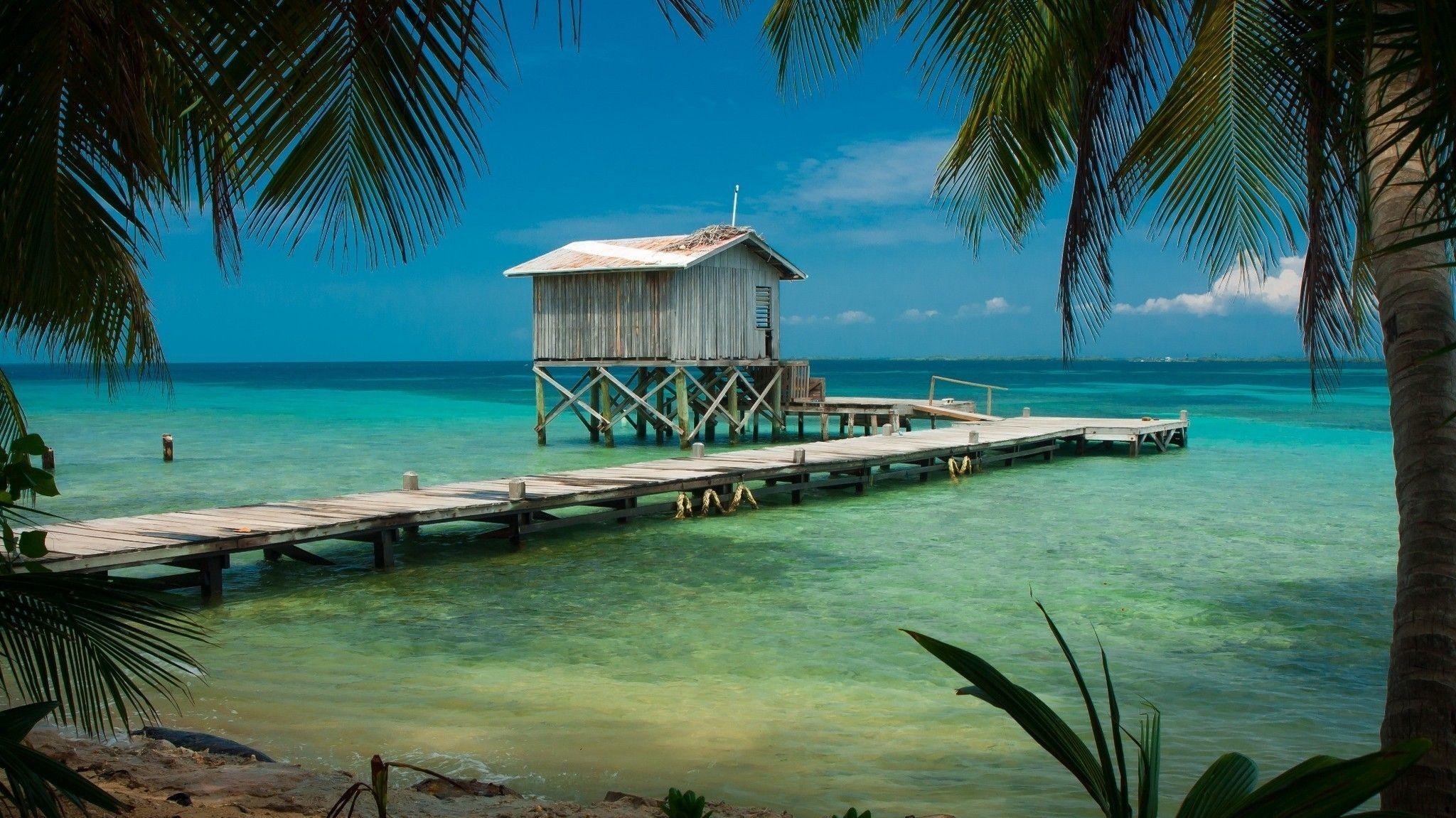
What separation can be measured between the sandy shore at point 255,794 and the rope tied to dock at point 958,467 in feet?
52.0

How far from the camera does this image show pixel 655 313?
26.0 meters

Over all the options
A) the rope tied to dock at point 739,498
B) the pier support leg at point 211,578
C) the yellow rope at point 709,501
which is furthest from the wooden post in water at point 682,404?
the pier support leg at point 211,578

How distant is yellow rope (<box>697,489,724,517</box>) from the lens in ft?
52.5

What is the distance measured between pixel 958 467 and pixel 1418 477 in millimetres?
17608

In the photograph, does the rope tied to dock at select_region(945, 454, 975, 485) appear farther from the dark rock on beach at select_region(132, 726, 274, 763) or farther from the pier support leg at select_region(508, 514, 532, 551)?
the dark rock on beach at select_region(132, 726, 274, 763)

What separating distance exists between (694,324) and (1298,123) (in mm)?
22063

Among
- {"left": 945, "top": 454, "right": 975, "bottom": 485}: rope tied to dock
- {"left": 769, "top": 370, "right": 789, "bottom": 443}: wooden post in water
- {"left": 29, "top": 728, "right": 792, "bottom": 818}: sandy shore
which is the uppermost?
{"left": 769, "top": 370, "right": 789, "bottom": 443}: wooden post in water

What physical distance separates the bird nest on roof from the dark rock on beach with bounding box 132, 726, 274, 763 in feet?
68.0

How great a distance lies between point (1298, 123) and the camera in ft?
14.7

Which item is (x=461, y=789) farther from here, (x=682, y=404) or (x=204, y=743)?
(x=682, y=404)

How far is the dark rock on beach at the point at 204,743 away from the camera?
6046mm

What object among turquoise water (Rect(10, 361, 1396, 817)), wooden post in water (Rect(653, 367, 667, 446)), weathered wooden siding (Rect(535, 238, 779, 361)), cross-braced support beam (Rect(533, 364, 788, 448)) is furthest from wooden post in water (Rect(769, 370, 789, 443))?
turquoise water (Rect(10, 361, 1396, 817))

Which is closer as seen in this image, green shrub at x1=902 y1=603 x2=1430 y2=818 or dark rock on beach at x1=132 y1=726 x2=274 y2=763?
green shrub at x1=902 y1=603 x2=1430 y2=818

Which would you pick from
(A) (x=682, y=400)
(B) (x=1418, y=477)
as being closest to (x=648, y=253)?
(A) (x=682, y=400)
